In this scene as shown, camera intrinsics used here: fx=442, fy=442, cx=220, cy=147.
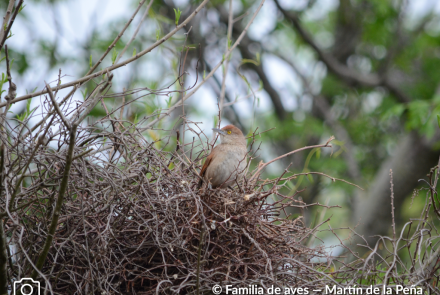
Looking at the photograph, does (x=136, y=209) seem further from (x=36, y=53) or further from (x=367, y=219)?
(x=36, y=53)

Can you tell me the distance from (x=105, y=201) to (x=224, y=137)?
2031 mm

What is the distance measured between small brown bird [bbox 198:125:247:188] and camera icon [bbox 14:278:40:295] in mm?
1693

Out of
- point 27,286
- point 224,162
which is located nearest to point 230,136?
point 224,162

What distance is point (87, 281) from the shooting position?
2695 millimetres

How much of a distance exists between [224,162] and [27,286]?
2086 mm

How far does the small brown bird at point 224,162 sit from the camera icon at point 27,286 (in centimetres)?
169

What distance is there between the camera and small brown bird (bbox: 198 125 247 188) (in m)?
4.12

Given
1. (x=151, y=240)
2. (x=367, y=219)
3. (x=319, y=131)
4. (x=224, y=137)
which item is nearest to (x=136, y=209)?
(x=151, y=240)

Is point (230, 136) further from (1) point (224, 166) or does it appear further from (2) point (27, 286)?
(2) point (27, 286)

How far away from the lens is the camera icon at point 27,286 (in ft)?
8.55

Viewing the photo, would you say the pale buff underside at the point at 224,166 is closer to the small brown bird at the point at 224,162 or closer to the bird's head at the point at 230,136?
the small brown bird at the point at 224,162

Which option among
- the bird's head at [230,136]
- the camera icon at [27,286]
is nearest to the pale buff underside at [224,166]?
the bird's head at [230,136]

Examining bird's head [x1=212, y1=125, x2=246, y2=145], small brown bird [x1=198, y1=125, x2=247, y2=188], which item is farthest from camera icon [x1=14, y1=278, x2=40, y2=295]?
bird's head [x1=212, y1=125, x2=246, y2=145]

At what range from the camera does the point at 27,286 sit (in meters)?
2.70
